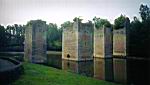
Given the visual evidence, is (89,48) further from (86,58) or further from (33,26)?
(33,26)

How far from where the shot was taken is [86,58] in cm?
2400

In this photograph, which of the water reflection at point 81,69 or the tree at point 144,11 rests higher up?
the tree at point 144,11

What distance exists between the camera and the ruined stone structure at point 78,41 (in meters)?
23.0

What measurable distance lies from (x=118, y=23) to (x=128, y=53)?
9381 mm

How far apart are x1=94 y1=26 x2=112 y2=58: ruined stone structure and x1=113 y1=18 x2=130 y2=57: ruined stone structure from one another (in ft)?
2.10

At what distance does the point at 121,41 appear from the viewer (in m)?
28.4

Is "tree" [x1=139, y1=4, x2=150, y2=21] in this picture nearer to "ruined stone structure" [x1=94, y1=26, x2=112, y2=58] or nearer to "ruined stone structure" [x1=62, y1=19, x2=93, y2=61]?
"ruined stone structure" [x1=94, y1=26, x2=112, y2=58]

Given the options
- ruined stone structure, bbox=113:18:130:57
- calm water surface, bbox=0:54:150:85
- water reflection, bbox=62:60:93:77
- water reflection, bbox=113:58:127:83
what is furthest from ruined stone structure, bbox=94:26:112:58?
water reflection, bbox=113:58:127:83

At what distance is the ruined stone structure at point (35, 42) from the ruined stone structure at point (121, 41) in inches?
407

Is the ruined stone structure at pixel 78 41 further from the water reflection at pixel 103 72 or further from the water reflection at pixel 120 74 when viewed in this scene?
the water reflection at pixel 120 74

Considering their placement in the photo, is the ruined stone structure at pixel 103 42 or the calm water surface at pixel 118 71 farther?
the ruined stone structure at pixel 103 42

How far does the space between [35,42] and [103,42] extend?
9.93 meters

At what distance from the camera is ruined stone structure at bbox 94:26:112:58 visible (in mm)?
27984

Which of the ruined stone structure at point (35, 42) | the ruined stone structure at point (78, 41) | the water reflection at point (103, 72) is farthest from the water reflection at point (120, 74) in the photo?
the ruined stone structure at point (35, 42)
